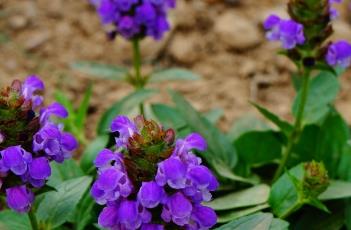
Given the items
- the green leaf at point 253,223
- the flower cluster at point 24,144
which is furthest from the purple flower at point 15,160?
the green leaf at point 253,223

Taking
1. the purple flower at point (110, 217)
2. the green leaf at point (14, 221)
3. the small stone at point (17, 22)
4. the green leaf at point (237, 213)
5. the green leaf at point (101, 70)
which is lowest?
the green leaf at point (237, 213)

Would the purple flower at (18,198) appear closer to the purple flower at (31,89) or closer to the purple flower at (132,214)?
the purple flower at (31,89)

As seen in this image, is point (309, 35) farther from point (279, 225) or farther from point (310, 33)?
point (279, 225)

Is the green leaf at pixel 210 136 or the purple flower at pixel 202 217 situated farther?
the green leaf at pixel 210 136

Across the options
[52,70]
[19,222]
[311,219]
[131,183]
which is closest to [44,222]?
[19,222]

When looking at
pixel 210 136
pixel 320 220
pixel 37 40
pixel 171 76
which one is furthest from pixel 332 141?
pixel 37 40
